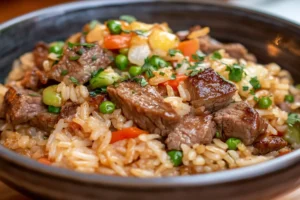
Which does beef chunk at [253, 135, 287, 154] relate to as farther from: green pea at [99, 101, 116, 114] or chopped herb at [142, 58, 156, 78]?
green pea at [99, 101, 116, 114]

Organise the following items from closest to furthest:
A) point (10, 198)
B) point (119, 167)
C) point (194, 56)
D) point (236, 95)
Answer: point (119, 167) → point (10, 198) → point (236, 95) → point (194, 56)

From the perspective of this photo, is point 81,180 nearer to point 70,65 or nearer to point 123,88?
point 123,88

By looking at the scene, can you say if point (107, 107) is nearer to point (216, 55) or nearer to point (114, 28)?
point (114, 28)

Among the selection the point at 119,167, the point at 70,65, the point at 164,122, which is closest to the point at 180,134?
the point at 164,122

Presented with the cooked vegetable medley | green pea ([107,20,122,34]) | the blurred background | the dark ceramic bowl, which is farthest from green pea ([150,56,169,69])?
the blurred background

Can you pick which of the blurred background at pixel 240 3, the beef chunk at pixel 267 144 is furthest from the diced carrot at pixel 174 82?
the blurred background at pixel 240 3

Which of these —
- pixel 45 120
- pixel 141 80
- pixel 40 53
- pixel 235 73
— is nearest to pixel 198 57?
pixel 235 73

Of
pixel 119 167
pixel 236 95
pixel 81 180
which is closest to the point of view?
pixel 81 180
